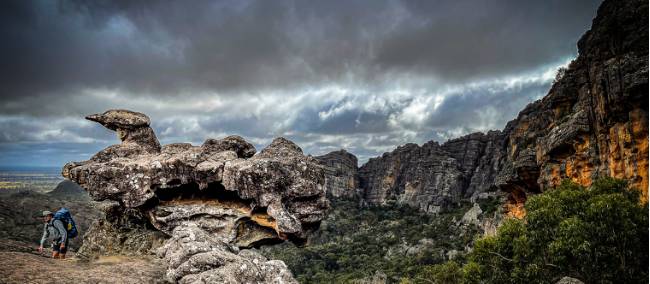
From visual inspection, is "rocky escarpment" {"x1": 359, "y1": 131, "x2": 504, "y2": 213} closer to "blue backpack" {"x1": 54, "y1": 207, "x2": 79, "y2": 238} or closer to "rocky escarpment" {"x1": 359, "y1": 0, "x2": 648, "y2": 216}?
"rocky escarpment" {"x1": 359, "y1": 0, "x2": 648, "y2": 216}

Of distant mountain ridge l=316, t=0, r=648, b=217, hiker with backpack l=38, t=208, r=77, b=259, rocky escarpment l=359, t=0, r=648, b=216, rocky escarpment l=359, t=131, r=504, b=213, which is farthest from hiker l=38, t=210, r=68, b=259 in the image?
rocky escarpment l=359, t=131, r=504, b=213

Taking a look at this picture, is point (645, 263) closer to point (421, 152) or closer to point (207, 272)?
point (207, 272)

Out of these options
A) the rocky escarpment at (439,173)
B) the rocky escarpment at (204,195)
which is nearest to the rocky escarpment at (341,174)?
the rocky escarpment at (439,173)

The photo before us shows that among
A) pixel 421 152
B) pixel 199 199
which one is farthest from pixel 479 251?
pixel 421 152

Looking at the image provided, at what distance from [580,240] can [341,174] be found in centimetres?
16552

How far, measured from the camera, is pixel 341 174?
18062 cm

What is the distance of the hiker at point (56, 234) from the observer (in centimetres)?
1398

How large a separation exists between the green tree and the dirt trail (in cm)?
1671

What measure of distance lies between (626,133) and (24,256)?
38.7 meters

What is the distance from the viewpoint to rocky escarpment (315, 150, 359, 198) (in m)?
176

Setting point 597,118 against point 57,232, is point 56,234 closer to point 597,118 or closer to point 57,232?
point 57,232

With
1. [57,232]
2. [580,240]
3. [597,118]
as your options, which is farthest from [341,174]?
[57,232]

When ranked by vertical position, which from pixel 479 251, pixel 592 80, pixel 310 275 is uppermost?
pixel 592 80

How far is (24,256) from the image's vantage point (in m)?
12.7
